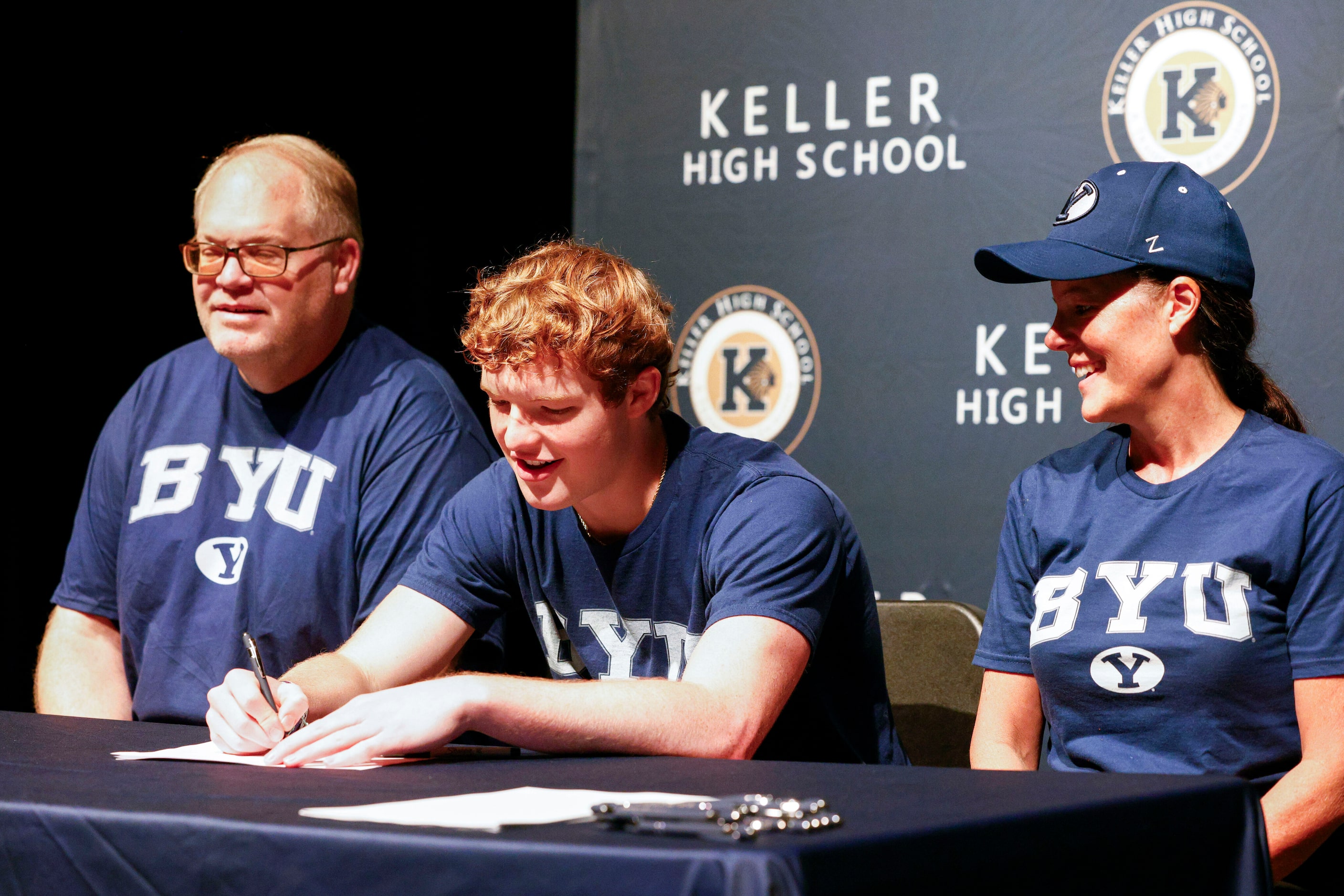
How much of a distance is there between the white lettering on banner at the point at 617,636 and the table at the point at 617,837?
0.52 m

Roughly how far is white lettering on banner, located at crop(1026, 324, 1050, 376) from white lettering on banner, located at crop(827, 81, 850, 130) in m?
0.56

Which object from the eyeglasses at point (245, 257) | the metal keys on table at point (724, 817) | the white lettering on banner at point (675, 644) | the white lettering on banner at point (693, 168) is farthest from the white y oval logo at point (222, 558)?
the metal keys on table at point (724, 817)

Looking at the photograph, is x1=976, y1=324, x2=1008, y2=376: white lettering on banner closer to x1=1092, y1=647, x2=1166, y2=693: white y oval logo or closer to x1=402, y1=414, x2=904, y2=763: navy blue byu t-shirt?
x1=402, y1=414, x2=904, y2=763: navy blue byu t-shirt

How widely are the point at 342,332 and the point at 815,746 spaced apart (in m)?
1.20

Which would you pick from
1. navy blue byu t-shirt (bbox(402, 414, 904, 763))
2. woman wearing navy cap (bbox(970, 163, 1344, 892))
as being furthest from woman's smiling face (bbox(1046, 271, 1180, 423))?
navy blue byu t-shirt (bbox(402, 414, 904, 763))

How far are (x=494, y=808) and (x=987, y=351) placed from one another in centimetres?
176

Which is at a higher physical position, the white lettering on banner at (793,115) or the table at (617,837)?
the white lettering on banner at (793,115)

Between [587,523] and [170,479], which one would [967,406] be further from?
[170,479]

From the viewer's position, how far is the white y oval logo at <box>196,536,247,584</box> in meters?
2.30

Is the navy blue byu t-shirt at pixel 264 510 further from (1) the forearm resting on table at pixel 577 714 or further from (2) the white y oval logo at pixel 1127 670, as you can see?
(2) the white y oval logo at pixel 1127 670

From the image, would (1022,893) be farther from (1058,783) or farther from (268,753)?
(268,753)

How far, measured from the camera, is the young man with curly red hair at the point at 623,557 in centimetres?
157

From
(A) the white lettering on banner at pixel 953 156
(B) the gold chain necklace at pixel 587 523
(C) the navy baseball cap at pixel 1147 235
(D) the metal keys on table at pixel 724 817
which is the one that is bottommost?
(D) the metal keys on table at pixel 724 817

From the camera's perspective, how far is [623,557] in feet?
5.92
